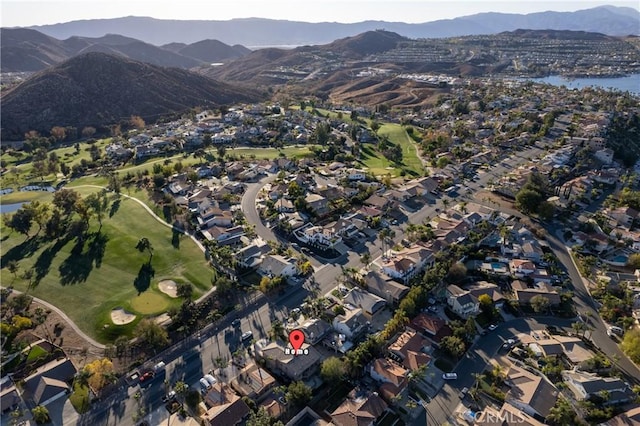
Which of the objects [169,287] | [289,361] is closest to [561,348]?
[289,361]

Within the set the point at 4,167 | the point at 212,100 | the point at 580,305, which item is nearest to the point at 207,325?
the point at 580,305

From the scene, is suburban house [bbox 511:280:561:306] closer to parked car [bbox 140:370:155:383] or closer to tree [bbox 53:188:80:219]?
parked car [bbox 140:370:155:383]

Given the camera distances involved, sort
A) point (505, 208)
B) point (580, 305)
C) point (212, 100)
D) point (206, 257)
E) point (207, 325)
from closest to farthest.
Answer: point (207, 325) < point (580, 305) < point (206, 257) < point (505, 208) < point (212, 100)

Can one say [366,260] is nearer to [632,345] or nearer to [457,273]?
[457,273]

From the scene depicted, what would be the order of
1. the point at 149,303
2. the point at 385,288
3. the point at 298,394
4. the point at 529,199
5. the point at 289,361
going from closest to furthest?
1. the point at 298,394
2. the point at 289,361
3. the point at 149,303
4. the point at 385,288
5. the point at 529,199

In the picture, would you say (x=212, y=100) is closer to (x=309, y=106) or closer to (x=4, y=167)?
(x=309, y=106)

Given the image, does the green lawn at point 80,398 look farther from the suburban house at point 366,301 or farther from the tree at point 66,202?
the tree at point 66,202
